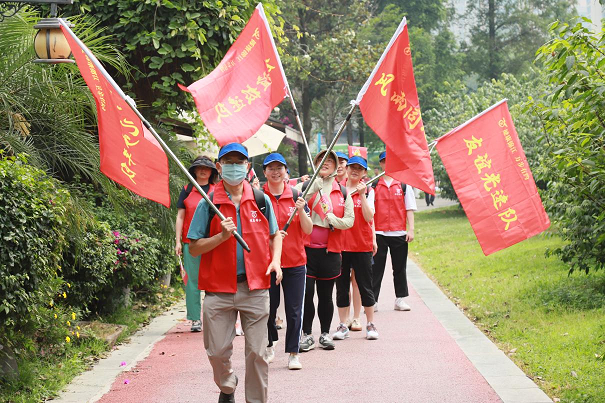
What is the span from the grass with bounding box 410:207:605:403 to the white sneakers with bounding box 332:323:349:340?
1.60 meters

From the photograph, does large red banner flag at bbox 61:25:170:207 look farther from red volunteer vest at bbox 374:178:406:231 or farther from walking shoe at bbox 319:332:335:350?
red volunteer vest at bbox 374:178:406:231

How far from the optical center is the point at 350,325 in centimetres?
997

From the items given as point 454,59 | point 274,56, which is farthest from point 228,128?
point 454,59

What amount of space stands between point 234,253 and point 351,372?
221 centimetres

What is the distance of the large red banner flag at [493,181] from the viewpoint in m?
7.30

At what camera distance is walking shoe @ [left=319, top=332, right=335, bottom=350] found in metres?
8.59

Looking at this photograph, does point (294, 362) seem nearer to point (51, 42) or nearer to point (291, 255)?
point (291, 255)

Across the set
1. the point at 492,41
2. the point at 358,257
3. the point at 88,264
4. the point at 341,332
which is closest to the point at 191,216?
the point at 88,264

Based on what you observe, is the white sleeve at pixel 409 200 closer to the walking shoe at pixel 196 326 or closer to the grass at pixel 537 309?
the grass at pixel 537 309

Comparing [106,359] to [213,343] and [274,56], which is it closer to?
[213,343]

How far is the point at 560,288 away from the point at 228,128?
691cm

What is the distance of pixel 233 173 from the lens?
5930mm

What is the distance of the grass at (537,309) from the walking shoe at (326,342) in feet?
5.74

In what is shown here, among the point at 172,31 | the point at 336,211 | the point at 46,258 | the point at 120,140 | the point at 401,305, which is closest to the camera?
the point at 120,140
